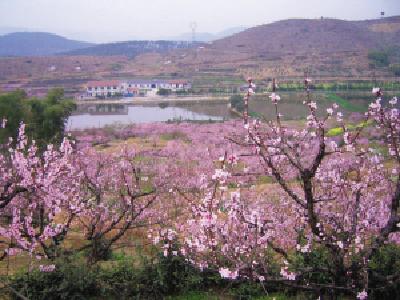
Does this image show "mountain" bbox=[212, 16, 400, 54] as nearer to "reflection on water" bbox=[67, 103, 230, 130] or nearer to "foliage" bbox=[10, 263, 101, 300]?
"reflection on water" bbox=[67, 103, 230, 130]

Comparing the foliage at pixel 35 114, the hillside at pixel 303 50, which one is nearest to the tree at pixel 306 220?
the foliage at pixel 35 114

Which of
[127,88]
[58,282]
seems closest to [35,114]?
[58,282]

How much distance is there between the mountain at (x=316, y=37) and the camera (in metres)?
112

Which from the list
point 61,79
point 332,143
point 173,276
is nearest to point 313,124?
point 332,143

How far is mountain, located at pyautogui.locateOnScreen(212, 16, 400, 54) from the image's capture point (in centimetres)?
11212

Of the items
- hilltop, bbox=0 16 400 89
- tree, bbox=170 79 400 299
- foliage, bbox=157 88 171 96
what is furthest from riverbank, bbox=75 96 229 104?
tree, bbox=170 79 400 299

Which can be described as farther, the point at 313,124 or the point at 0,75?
the point at 0,75

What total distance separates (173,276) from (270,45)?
127 meters

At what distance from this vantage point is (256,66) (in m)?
95.2

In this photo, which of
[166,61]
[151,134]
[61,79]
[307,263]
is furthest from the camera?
[166,61]

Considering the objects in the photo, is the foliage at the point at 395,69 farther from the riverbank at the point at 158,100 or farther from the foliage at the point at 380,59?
the riverbank at the point at 158,100

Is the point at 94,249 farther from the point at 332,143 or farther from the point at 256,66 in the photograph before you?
the point at 256,66

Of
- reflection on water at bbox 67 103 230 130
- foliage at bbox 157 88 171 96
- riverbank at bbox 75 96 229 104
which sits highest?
foliage at bbox 157 88 171 96

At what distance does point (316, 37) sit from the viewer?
423 feet
